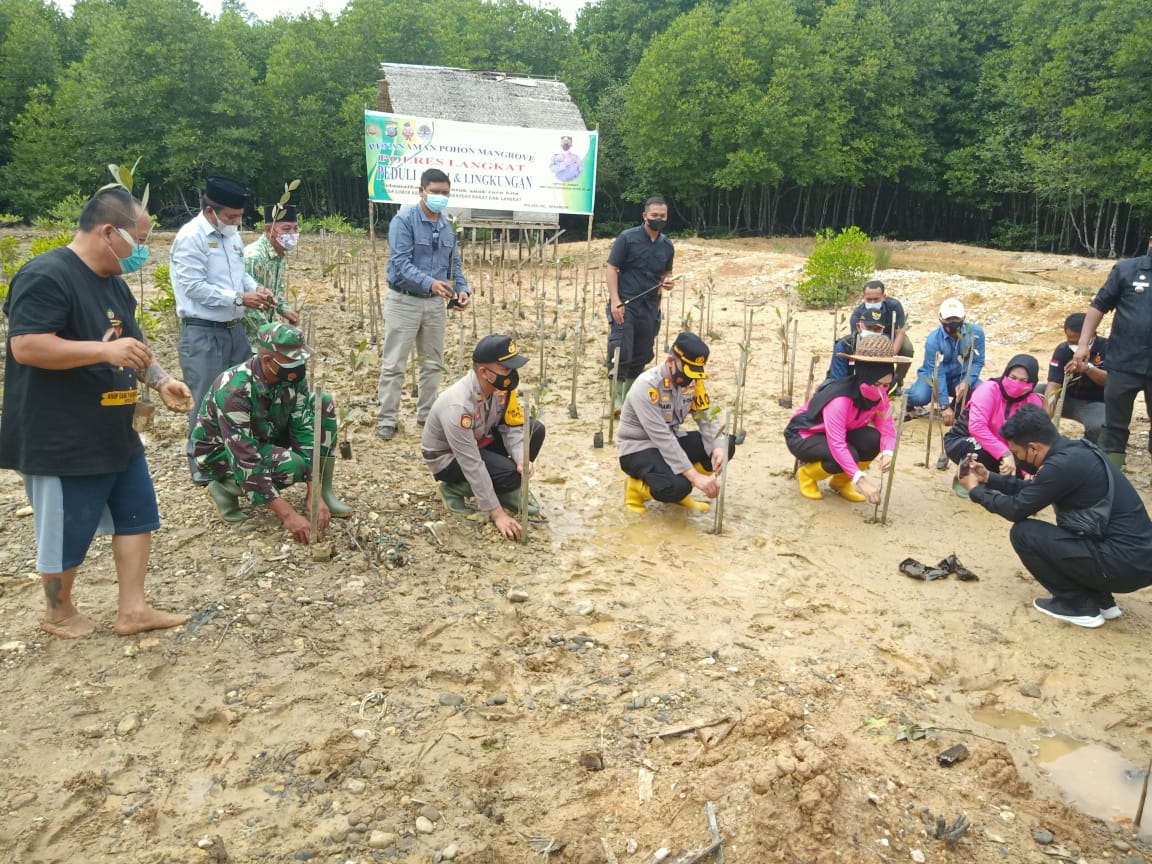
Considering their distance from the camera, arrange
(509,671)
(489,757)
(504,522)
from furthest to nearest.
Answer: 1. (504,522)
2. (509,671)
3. (489,757)

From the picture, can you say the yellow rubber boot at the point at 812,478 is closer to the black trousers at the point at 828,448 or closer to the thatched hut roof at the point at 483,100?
the black trousers at the point at 828,448

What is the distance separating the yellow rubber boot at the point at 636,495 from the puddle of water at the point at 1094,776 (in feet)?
8.54

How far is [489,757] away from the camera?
2.93 metres

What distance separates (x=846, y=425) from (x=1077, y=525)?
165 centimetres

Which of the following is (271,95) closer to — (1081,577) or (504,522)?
(504,522)

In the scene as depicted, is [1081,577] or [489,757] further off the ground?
[1081,577]

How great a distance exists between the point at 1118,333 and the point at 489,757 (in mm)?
5218

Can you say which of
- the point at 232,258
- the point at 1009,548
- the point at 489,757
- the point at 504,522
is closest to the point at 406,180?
the point at 232,258

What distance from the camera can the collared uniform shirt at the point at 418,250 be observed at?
5.88 metres

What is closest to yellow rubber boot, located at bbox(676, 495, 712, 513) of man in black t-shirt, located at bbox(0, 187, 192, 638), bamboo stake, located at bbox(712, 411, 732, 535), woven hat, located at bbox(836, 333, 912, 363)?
bamboo stake, located at bbox(712, 411, 732, 535)

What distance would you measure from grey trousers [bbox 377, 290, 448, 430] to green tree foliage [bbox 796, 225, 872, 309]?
24.0ft

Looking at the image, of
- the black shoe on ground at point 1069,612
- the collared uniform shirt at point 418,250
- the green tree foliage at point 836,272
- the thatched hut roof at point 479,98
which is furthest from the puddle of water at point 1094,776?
the thatched hut roof at point 479,98

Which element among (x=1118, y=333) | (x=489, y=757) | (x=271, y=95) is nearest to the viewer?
(x=489, y=757)

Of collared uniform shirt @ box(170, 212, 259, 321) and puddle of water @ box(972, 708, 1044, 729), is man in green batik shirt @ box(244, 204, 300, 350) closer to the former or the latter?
collared uniform shirt @ box(170, 212, 259, 321)
